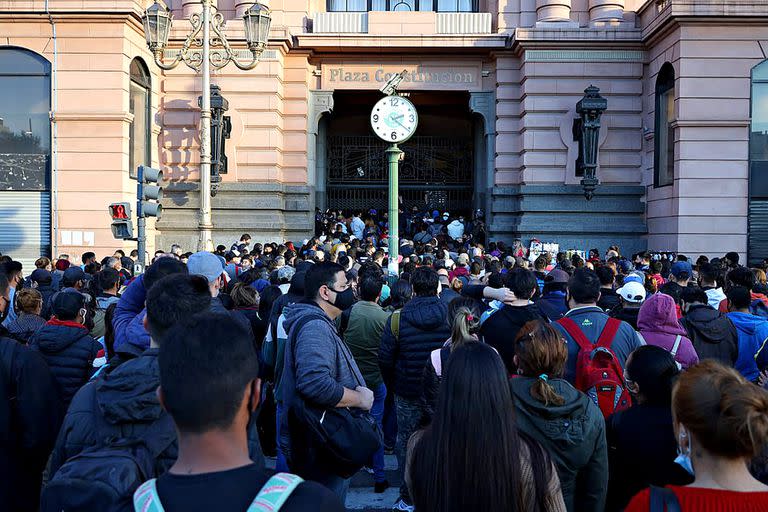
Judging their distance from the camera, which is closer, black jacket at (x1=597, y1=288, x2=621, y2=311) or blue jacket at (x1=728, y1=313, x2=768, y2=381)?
blue jacket at (x1=728, y1=313, x2=768, y2=381)

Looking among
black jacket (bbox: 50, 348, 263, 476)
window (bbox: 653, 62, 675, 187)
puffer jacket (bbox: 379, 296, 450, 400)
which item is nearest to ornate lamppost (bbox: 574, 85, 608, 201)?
window (bbox: 653, 62, 675, 187)

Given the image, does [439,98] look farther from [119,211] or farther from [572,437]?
[572,437]

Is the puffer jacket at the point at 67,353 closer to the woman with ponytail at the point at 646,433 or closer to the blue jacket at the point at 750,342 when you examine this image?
the woman with ponytail at the point at 646,433

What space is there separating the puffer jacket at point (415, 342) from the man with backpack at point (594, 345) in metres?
1.16

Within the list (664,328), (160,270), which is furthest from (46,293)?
(664,328)

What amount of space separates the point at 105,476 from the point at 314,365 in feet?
6.51

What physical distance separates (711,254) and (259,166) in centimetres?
1268

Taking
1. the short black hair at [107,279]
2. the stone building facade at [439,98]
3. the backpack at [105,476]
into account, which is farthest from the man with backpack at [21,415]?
the stone building facade at [439,98]

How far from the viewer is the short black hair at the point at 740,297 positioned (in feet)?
21.8

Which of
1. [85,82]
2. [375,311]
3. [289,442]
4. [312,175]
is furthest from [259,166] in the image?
[289,442]

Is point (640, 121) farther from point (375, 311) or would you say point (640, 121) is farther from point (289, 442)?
point (289, 442)

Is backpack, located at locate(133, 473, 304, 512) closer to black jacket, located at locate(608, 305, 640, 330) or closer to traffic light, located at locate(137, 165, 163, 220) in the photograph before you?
black jacket, located at locate(608, 305, 640, 330)

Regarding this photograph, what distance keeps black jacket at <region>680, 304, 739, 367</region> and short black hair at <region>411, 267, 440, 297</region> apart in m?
2.34

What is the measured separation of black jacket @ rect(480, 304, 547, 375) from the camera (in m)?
5.49
